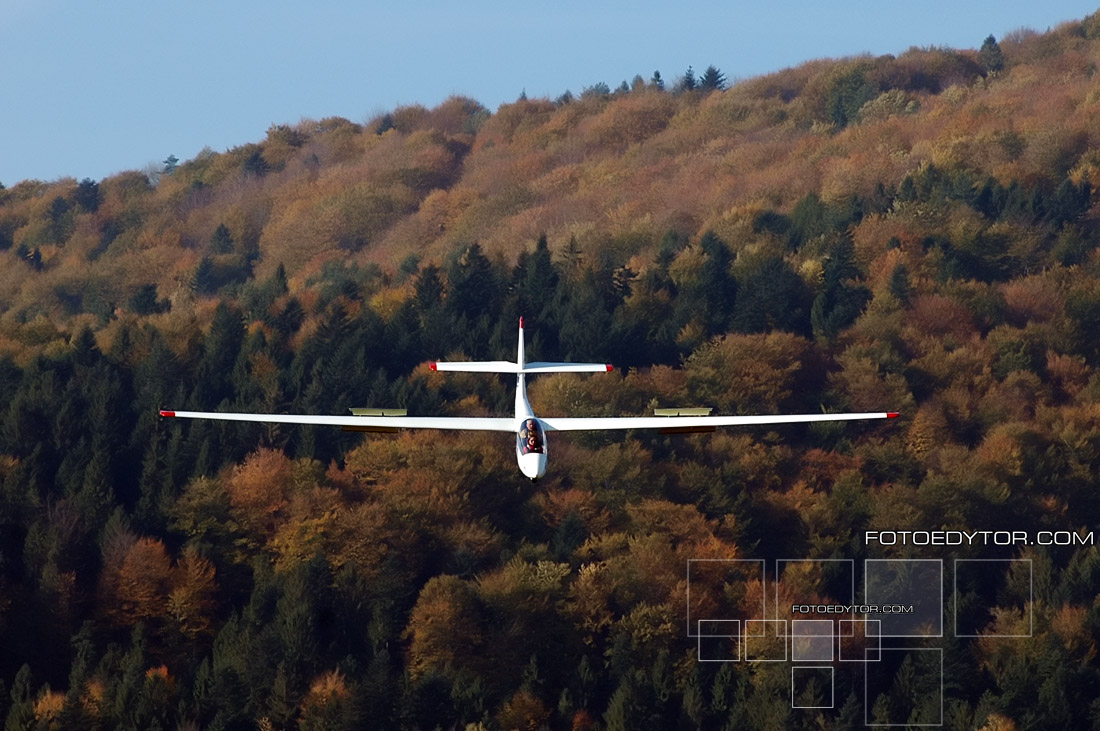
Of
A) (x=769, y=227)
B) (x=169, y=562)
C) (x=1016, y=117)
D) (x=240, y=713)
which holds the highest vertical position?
(x=1016, y=117)

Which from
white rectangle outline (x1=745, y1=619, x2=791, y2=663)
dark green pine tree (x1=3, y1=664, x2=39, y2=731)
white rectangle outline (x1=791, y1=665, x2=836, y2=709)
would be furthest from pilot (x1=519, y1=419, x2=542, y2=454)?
dark green pine tree (x1=3, y1=664, x2=39, y2=731)

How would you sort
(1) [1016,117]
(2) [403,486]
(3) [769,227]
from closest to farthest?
(2) [403,486], (3) [769,227], (1) [1016,117]

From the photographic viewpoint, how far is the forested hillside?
305ft

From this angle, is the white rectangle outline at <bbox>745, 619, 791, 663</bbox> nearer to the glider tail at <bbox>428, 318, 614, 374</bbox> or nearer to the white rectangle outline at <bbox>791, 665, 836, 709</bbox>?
the white rectangle outline at <bbox>791, 665, 836, 709</bbox>

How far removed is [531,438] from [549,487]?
67.9 m

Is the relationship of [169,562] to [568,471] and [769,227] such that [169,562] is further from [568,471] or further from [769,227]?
[769,227]

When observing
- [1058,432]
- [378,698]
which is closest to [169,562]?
[378,698]

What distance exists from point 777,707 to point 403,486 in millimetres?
30326

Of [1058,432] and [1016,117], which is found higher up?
[1016,117]

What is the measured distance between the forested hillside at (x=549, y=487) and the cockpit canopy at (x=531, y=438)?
4519cm

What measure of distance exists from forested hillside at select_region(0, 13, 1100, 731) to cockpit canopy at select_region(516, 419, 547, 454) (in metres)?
45.2

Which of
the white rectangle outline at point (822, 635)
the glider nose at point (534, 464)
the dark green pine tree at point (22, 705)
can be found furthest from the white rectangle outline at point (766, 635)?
the glider nose at point (534, 464)

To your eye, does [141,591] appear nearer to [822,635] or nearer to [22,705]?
[22,705]

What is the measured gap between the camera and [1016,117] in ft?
656
